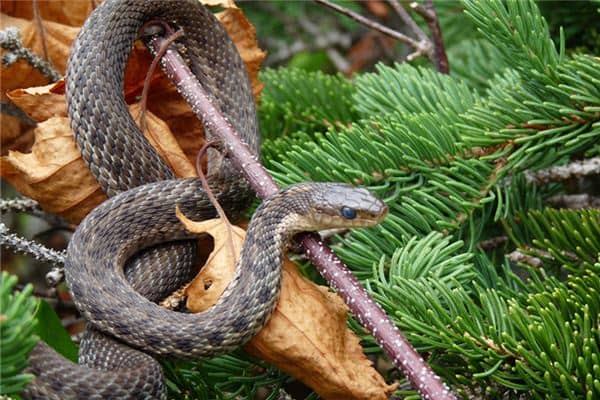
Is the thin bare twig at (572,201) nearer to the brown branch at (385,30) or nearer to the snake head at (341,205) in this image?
the brown branch at (385,30)

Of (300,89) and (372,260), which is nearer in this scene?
(372,260)

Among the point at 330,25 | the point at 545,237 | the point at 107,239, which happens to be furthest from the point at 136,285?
the point at 330,25

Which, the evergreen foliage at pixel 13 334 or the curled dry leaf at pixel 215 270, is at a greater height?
the evergreen foliage at pixel 13 334

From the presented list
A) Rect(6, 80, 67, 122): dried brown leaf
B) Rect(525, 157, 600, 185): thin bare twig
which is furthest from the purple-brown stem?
Rect(525, 157, 600, 185): thin bare twig

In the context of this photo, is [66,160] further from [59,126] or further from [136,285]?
[136,285]

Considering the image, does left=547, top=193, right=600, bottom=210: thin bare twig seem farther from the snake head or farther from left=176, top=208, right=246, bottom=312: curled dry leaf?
left=176, top=208, right=246, bottom=312: curled dry leaf

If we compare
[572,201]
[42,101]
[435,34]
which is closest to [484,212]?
[572,201]

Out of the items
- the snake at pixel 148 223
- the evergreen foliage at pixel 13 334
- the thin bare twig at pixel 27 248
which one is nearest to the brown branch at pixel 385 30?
the snake at pixel 148 223
